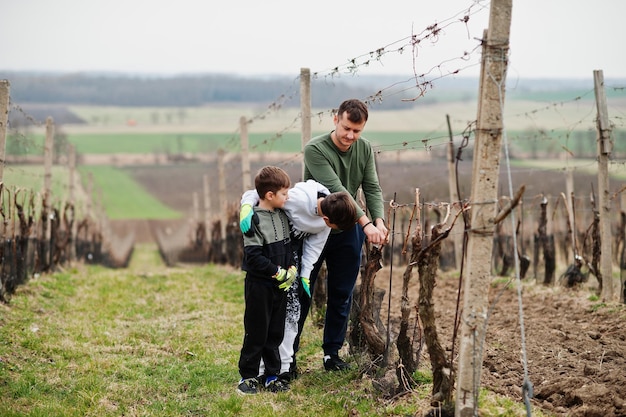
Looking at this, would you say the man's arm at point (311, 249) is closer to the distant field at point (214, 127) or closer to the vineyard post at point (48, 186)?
the vineyard post at point (48, 186)

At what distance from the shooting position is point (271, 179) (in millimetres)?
4469

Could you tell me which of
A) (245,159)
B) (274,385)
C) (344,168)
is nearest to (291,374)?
(274,385)

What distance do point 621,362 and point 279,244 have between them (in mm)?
2509

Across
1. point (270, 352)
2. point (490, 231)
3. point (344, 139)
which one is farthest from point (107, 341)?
point (490, 231)

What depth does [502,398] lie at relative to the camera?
13.9 ft

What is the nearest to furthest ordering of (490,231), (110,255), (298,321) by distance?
(490,231)
(298,321)
(110,255)

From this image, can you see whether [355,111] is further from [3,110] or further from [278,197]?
[3,110]

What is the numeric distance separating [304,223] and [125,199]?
47466mm

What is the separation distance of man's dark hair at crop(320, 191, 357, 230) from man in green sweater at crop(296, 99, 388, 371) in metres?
0.17

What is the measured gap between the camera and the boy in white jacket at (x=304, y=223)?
4.45 m

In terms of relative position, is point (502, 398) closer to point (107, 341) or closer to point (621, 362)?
point (621, 362)

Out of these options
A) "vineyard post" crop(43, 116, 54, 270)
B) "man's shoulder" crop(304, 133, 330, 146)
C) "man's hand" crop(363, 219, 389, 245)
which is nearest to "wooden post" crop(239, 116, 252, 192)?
"vineyard post" crop(43, 116, 54, 270)

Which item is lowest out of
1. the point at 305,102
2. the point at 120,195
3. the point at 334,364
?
the point at 334,364

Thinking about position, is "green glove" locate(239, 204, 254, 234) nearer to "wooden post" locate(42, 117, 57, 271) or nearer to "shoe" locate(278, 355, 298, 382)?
"shoe" locate(278, 355, 298, 382)
